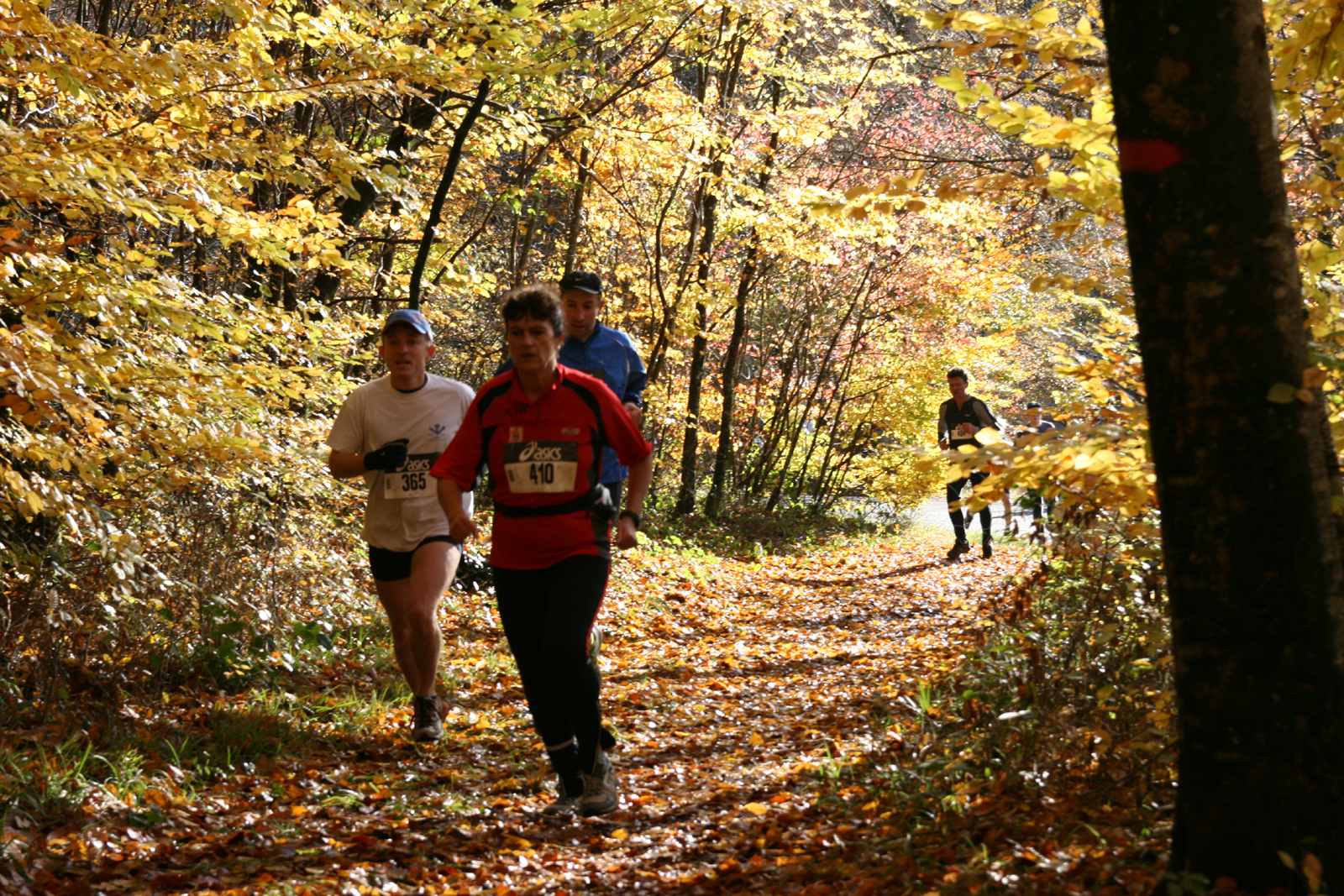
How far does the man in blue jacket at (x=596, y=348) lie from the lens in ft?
21.7

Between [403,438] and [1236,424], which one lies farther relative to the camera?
[403,438]

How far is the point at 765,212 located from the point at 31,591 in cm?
1194

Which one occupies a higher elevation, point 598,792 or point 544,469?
point 544,469

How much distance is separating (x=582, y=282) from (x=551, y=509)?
188 cm

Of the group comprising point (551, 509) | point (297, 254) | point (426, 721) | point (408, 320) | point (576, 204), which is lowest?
point (426, 721)

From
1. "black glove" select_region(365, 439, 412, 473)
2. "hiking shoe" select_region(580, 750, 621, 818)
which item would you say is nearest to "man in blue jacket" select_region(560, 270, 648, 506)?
"black glove" select_region(365, 439, 412, 473)

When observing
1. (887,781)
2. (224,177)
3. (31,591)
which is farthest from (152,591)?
(887,781)

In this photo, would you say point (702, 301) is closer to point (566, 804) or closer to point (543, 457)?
point (543, 457)

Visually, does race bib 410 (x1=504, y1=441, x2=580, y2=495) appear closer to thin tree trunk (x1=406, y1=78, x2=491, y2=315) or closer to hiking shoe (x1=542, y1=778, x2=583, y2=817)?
hiking shoe (x1=542, y1=778, x2=583, y2=817)

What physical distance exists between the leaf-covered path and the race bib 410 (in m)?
1.46

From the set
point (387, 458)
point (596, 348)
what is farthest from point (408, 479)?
point (596, 348)

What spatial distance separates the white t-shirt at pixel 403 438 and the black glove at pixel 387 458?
5cm

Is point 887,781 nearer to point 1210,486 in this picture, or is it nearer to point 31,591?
point 1210,486

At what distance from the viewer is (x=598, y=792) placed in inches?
208
